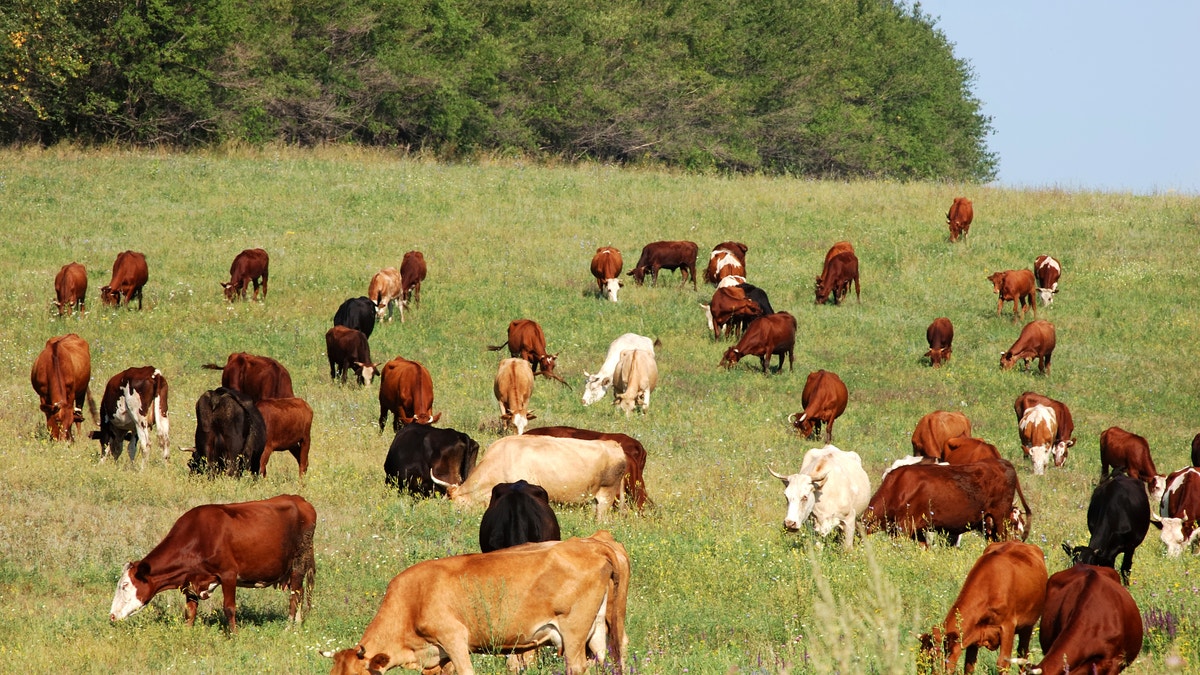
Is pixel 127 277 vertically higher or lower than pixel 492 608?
higher

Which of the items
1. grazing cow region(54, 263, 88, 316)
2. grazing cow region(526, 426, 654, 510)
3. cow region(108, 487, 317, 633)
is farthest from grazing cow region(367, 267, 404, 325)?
cow region(108, 487, 317, 633)

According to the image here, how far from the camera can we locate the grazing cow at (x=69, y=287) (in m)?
25.0

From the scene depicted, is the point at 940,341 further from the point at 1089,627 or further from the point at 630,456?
the point at 1089,627

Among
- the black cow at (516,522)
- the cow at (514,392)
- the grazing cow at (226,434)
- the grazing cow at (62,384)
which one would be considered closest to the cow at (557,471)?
the grazing cow at (226,434)

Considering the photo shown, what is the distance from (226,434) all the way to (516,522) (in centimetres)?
528

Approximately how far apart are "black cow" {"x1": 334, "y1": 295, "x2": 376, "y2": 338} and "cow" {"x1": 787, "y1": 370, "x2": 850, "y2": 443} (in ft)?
28.6

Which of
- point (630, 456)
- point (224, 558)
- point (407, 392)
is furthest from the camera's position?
point (407, 392)

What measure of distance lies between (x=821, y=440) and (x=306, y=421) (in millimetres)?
8438

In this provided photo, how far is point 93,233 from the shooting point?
33.5 meters

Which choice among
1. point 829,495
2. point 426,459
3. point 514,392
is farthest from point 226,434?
point 829,495

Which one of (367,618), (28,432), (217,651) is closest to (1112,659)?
(367,618)

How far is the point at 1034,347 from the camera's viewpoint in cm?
2584

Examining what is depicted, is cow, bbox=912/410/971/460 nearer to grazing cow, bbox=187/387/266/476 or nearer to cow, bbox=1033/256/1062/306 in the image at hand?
grazing cow, bbox=187/387/266/476

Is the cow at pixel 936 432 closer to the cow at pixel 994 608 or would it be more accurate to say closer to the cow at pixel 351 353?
the cow at pixel 994 608
